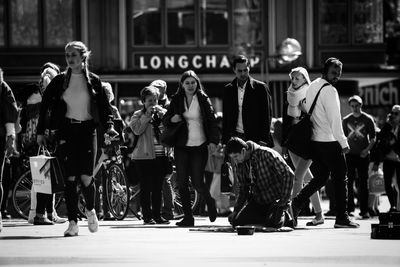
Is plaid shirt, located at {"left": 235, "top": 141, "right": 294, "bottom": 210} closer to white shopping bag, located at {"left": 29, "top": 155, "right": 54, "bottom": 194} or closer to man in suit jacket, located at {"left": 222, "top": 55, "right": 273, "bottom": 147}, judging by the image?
man in suit jacket, located at {"left": 222, "top": 55, "right": 273, "bottom": 147}

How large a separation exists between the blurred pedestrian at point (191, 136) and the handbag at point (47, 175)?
5.80 ft

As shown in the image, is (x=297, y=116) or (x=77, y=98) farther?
(x=297, y=116)

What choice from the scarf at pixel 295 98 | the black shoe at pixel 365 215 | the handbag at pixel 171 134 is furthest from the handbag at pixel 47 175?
the black shoe at pixel 365 215

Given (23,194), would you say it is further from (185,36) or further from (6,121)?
(185,36)

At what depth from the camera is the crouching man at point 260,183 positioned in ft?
43.1

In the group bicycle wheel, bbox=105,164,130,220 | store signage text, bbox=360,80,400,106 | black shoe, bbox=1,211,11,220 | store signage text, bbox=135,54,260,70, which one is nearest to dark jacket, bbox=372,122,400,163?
bicycle wheel, bbox=105,164,130,220

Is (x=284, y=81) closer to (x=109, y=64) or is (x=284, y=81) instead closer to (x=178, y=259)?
(x=109, y=64)

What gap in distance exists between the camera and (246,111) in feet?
48.3

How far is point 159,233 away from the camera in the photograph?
13414mm

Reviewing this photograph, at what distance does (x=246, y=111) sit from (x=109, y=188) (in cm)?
262

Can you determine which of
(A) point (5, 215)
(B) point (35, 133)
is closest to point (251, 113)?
(B) point (35, 133)

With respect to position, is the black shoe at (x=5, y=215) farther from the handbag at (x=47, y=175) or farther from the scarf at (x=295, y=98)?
the scarf at (x=295, y=98)

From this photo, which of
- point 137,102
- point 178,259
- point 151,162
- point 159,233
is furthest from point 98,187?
point 137,102

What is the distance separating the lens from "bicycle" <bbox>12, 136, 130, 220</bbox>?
1630cm
